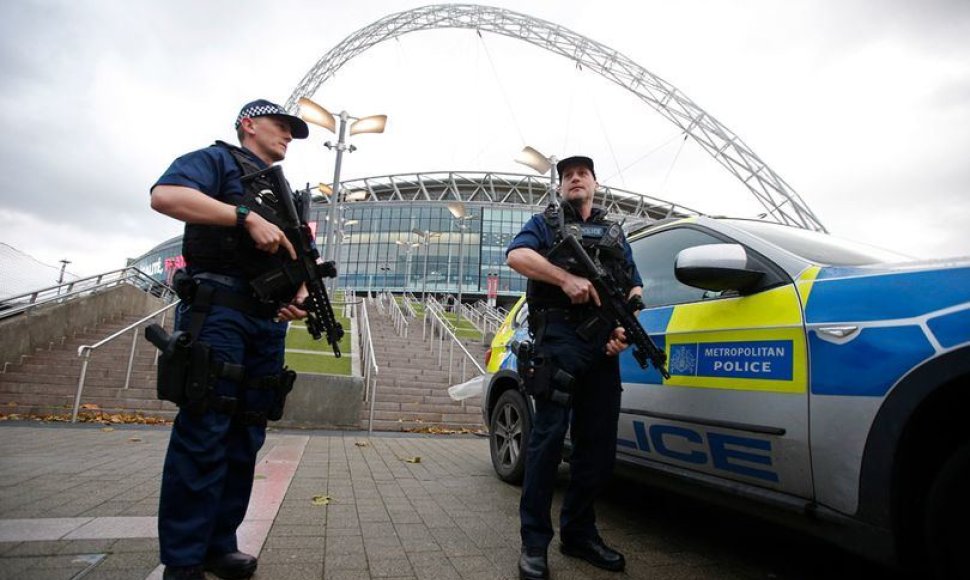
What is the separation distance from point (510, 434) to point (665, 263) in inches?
72.3

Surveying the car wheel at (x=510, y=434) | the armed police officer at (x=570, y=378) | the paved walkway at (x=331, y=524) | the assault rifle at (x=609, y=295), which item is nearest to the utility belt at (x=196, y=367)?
the paved walkway at (x=331, y=524)

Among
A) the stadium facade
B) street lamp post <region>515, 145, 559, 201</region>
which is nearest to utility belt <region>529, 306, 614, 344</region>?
street lamp post <region>515, 145, 559, 201</region>

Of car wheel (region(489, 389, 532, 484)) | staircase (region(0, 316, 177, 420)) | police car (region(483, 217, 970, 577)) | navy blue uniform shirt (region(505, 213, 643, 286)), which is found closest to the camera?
police car (region(483, 217, 970, 577))

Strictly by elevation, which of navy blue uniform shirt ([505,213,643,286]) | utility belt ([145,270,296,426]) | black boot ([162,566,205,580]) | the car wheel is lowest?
black boot ([162,566,205,580])

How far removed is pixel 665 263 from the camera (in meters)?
3.09

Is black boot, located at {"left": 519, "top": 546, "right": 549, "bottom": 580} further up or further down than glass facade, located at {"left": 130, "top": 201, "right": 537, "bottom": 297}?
further down

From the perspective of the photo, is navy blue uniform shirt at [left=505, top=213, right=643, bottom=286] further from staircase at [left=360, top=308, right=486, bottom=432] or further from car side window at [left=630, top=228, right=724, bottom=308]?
staircase at [left=360, top=308, right=486, bottom=432]

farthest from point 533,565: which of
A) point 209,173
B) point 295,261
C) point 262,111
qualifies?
point 262,111

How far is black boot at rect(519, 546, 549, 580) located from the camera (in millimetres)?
2135

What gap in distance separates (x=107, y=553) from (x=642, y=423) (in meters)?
2.60

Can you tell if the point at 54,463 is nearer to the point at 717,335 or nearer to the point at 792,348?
the point at 717,335

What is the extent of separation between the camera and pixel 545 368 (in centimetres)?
232

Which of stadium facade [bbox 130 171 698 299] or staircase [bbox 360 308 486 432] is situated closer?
staircase [bbox 360 308 486 432]

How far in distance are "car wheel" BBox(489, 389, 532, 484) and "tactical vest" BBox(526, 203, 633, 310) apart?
55.6 inches
